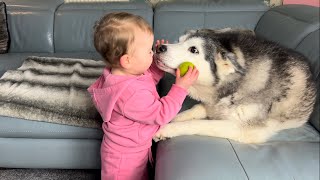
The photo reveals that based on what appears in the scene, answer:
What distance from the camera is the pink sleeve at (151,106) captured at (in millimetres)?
1039

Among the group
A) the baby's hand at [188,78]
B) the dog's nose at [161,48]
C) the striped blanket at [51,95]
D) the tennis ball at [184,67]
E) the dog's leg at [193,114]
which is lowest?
the striped blanket at [51,95]

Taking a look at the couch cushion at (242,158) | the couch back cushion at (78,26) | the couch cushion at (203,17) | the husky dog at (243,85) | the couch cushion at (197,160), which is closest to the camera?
the couch cushion at (242,158)

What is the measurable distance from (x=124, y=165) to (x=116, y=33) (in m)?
0.49

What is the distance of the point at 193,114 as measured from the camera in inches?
51.6

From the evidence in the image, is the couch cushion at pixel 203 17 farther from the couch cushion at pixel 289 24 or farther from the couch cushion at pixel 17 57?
the couch cushion at pixel 17 57

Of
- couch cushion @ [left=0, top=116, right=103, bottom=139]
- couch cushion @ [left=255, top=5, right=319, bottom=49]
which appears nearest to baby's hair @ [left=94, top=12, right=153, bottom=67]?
couch cushion @ [left=0, top=116, right=103, bottom=139]

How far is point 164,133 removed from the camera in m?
1.18

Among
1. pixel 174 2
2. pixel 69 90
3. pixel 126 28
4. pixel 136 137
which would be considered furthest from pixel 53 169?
pixel 174 2

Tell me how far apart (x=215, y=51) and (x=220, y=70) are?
3.0 inches

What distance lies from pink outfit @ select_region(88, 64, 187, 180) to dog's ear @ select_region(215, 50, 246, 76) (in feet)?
0.72

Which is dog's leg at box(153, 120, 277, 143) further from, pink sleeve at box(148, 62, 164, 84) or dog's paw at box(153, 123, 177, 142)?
pink sleeve at box(148, 62, 164, 84)

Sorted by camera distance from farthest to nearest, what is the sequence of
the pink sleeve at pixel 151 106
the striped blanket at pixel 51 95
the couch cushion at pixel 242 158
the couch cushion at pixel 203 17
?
the couch cushion at pixel 203 17 → the striped blanket at pixel 51 95 → the pink sleeve at pixel 151 106 → the couch cushion at pixel 242 158

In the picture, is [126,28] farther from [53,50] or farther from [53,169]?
[53,50]

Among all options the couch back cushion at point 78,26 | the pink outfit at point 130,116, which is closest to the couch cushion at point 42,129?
the pink outfit at point 130,116
